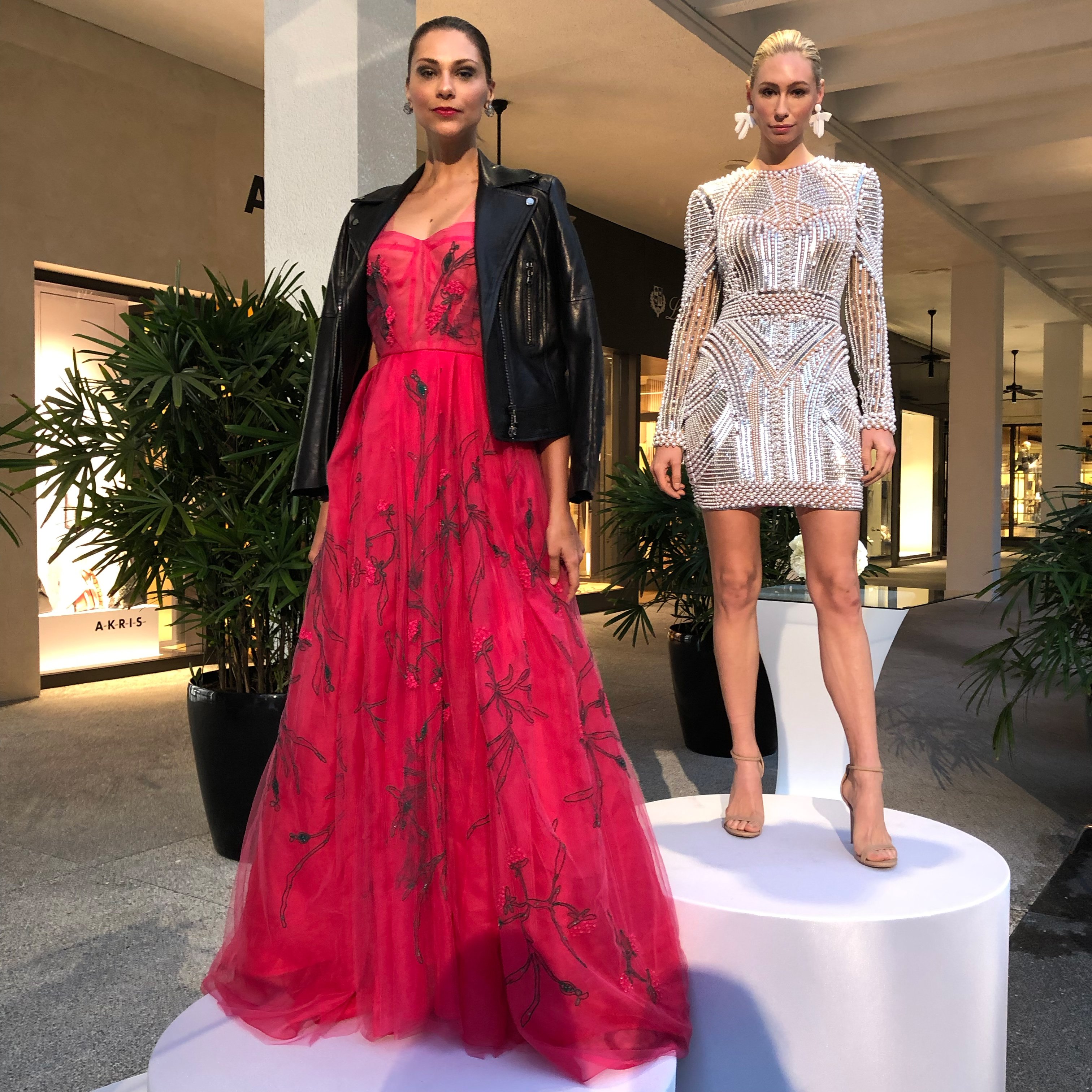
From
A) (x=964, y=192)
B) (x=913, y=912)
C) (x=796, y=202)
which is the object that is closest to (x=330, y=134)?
(x=796, y=202)

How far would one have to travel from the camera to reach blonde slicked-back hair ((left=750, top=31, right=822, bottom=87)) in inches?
73.8

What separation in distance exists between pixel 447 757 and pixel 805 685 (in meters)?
1.67

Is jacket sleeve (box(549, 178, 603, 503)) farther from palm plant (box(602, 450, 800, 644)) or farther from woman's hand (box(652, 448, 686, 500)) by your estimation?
palm plant (box(602, 450, 800, 644))

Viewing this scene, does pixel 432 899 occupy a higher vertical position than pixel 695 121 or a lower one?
lower

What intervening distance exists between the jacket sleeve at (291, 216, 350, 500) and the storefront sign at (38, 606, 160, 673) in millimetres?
4606

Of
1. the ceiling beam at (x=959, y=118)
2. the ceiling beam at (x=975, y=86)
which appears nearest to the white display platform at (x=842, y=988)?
the ceiling beam at (x=975, y=86)

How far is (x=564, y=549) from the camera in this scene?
154cm

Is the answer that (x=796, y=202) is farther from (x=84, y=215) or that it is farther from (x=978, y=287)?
(x=978, y=287)

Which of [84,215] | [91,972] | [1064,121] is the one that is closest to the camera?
[91,972]

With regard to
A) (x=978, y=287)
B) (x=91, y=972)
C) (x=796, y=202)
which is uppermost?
(x=978, y=287)

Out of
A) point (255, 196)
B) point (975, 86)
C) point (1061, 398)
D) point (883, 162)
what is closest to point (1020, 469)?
point (1061, 398)

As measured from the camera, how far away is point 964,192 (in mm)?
8719

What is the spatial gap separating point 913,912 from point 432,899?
712mm

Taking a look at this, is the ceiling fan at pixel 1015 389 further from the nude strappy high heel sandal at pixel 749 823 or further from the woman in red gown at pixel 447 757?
the woman in red gown at pixel 447 757
